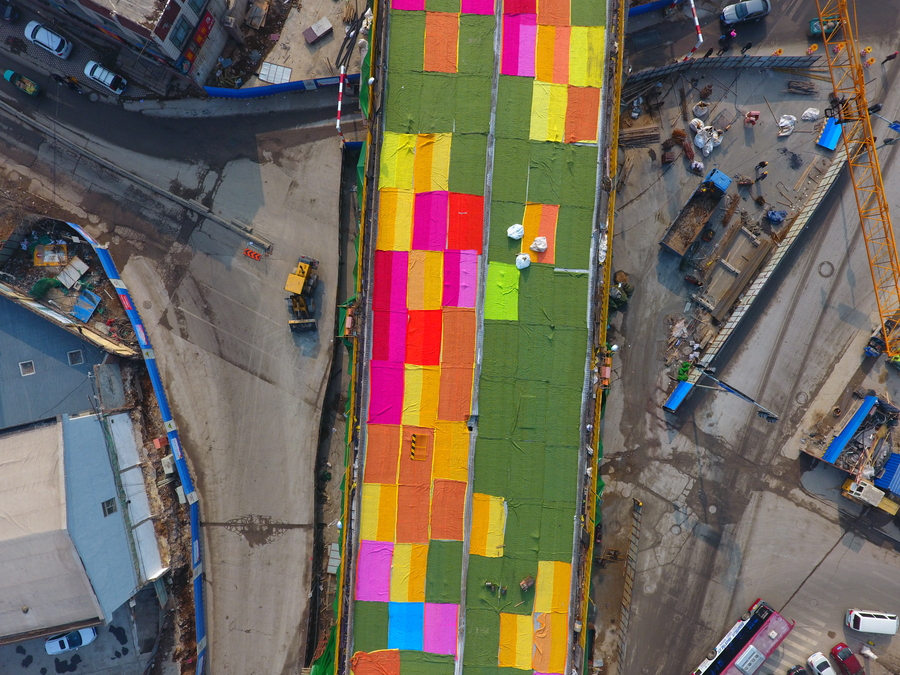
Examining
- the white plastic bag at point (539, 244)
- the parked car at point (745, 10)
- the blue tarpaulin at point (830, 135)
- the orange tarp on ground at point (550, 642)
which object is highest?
the parked car at point (745, 10)

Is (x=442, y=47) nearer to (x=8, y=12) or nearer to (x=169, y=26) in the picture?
(x=169, y=26)

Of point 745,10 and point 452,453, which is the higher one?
point 745,10

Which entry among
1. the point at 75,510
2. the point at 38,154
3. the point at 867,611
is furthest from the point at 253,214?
the point at 867,611

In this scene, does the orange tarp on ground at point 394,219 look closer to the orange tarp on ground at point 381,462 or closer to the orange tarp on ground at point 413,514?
the orange tarp on ground at point 381,462

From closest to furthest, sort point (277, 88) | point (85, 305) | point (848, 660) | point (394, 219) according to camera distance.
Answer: point (394, 219), point (848, 660), point (85, 305), point (277, 88)

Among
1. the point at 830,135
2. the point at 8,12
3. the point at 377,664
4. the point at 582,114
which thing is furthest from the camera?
the point at 830,135

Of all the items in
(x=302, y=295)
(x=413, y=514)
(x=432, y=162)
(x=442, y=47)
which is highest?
(x=442, y=47)

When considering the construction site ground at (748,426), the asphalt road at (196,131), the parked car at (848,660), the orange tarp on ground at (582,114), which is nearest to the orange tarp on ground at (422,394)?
the construction site ground at (748,426)

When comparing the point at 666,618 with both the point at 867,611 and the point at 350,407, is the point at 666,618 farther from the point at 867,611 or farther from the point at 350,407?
the point at 350,407

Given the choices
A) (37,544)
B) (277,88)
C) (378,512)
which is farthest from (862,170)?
(37,544)
